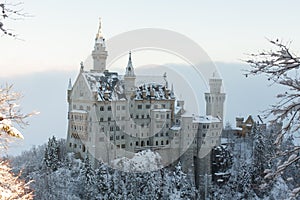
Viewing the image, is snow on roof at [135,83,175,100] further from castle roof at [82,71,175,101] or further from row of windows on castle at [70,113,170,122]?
row of windows on castle at [70,113,170,122]

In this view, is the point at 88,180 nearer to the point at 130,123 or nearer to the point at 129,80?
the point at 130,123

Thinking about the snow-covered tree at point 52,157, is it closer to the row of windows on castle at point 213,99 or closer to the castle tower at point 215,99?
the castle tower at point 215,99

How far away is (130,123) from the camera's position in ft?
172

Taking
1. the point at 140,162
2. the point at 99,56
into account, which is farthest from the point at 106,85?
the point at 140,162

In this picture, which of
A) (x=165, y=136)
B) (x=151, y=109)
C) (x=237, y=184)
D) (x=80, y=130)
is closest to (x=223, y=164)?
(x=237, y=184)

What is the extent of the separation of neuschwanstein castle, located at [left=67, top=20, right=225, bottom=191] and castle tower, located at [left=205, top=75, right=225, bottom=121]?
769 cm

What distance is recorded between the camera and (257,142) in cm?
5341

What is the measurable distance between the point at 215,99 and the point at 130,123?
56.6ft

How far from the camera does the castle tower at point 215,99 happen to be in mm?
63531

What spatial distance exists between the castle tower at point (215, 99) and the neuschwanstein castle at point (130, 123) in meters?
7.69

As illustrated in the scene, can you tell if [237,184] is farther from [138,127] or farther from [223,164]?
[138,127]

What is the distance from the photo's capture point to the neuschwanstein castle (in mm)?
49594

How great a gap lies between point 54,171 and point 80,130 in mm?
5825

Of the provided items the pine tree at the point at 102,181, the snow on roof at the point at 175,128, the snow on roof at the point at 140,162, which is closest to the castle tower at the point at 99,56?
the snow on roof at the point at 175,128
